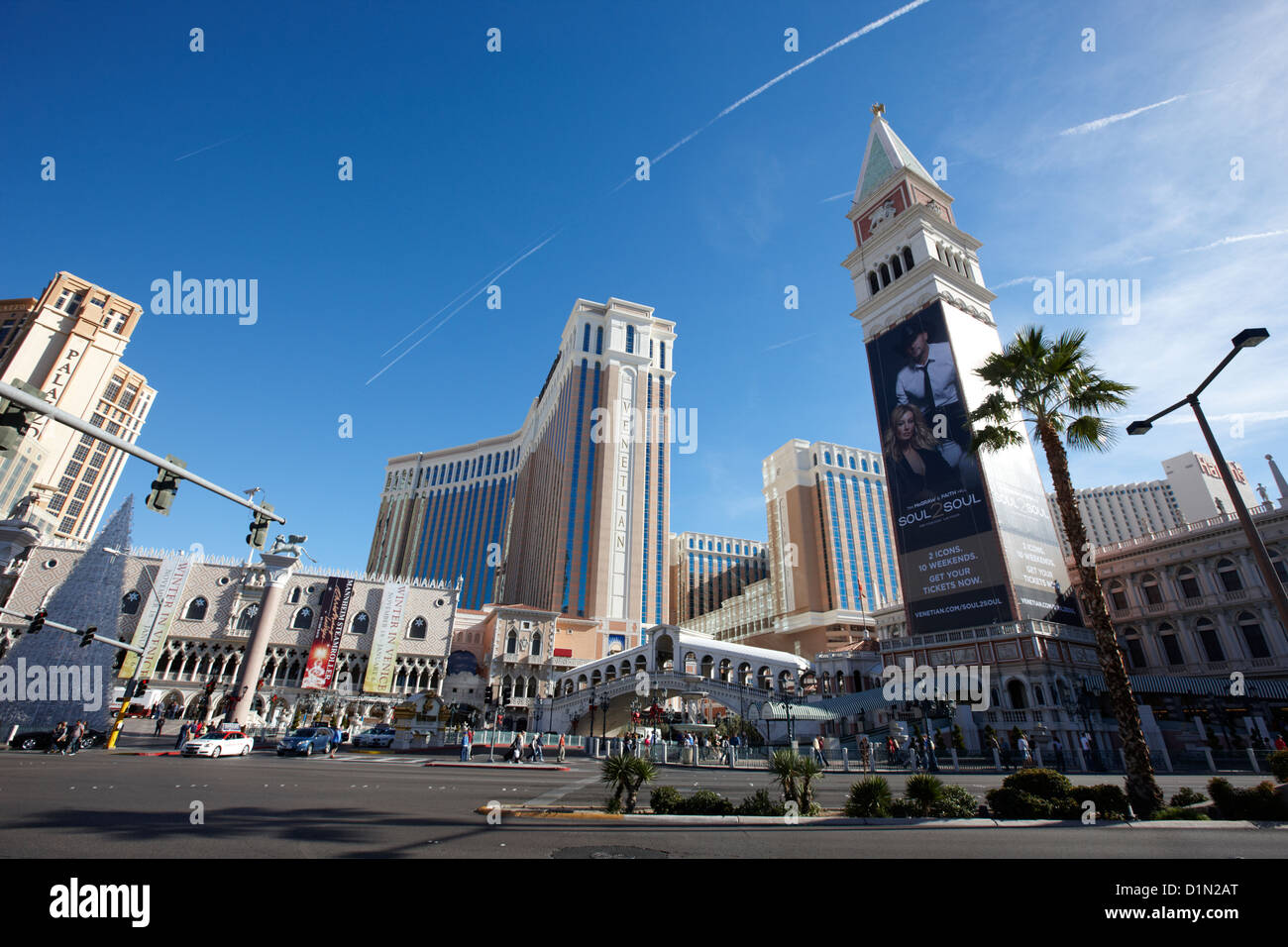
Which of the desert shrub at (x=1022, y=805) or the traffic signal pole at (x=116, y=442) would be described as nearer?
the traffic signal pole at (x=116, y=442)

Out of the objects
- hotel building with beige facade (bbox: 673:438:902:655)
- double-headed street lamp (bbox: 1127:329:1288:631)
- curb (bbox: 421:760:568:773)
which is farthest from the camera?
hotel building with beige facade (bbox: 673:438:902:655)

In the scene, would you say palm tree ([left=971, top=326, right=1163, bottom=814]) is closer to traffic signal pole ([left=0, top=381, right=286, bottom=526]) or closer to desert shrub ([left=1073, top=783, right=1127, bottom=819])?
desert shrub ([left=1073, top=783, right=1127, bottom=819])

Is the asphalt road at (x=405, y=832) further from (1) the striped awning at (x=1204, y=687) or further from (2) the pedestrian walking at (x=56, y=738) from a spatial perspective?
(1) the striped awning at (x=1204, y=687)

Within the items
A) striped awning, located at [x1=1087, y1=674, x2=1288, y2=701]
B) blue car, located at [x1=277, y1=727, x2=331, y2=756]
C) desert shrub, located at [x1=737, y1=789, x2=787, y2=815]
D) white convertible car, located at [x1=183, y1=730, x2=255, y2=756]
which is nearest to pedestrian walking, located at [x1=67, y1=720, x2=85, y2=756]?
white convertible car, located at [x1=183, y1=730, x2=255, y2=756]

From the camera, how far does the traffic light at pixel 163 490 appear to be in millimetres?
10523

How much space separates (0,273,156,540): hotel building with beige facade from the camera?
275 feet

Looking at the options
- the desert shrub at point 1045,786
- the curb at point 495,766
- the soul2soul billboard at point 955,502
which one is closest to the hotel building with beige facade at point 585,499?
the soul2soul billboard at point 955,502

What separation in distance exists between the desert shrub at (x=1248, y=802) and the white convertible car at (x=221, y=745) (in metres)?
34.3

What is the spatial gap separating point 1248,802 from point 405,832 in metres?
15.6

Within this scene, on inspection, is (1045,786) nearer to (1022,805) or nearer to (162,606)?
(1022,805)

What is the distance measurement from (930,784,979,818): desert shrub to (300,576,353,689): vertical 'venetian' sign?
5338 centimetres

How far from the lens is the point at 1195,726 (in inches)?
1289
